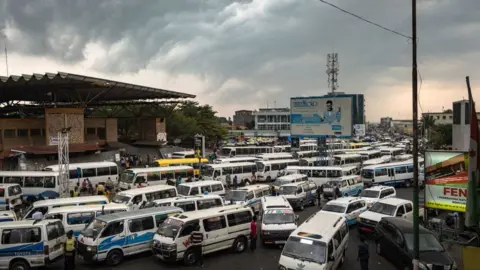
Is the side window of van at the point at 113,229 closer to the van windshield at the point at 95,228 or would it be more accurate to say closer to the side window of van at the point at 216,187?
the van windshield at the point at 95,228

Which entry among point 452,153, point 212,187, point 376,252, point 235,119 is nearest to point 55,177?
point 212,187

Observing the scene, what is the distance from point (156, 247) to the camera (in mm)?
12344

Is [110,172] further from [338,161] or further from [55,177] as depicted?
[338,161]

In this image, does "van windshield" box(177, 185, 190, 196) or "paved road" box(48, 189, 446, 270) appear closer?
"paved road" box(48, 189, 446, 270)

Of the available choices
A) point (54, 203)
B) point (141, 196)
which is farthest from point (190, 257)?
point (54, 203)

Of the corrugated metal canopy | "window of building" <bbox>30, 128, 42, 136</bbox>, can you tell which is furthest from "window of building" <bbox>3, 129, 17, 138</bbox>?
the corrugated metal canopy

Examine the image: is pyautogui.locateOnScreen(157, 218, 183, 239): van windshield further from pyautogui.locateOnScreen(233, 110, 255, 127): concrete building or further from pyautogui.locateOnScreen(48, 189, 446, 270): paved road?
pyautogui.locateOnScreen(233, 110, 255, 127): concrete building

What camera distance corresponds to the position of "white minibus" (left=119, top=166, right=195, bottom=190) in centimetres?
2616

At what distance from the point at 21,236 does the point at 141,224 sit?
3.62 m

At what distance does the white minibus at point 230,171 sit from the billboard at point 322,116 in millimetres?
8469

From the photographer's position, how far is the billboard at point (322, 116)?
120 ft

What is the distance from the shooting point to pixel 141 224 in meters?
13.1

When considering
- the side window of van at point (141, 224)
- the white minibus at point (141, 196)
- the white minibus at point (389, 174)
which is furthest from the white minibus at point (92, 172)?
the white minibus at point (389, 174)

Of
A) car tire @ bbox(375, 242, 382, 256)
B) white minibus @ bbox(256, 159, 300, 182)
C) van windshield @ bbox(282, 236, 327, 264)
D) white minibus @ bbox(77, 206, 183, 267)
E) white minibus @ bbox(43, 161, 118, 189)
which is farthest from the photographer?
white minibus @ bbox(256, 159, 300, 182)
